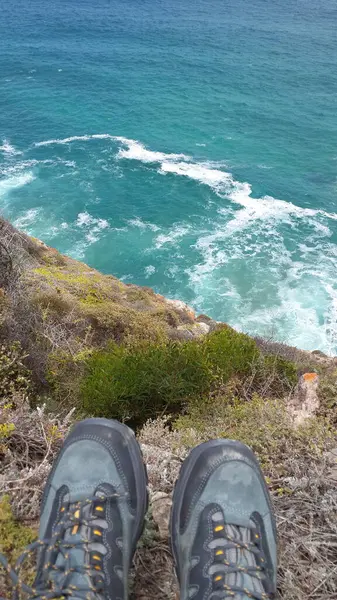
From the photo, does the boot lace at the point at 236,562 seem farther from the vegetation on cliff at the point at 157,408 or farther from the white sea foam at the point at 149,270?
the white sea foam at the point at 149,270

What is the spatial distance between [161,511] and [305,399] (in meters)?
3.56

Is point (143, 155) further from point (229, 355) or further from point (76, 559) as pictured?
point (76, 559)

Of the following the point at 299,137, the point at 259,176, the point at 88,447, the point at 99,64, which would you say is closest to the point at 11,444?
the point at 88,447

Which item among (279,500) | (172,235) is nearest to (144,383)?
(279,500)

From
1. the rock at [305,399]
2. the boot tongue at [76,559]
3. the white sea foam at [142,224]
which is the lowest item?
the rock at [305,399]

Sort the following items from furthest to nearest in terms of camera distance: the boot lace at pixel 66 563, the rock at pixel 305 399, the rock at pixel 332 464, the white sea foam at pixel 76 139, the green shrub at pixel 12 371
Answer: the white sea foam at pixel 76 139 < the rock at pixel 305 399 < the green shrub at pixel 12 371 < the rock at pixel 332 464 < the boot lace at pixel 66 563

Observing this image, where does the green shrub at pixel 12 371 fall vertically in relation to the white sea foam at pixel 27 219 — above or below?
below

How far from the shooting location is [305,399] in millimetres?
6238

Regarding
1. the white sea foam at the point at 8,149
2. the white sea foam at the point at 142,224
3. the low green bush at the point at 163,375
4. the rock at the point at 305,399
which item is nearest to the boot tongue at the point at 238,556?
the rock at the point at 305,399

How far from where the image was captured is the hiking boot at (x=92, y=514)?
2510 millimetres

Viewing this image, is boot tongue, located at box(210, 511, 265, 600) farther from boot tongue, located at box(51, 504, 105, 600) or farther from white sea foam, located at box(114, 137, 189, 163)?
white sea foam, located at box(114, 137, 189, 163)

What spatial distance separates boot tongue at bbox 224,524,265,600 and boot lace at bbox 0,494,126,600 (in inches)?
28.9

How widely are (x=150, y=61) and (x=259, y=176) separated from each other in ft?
98.9

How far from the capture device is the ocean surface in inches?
955
